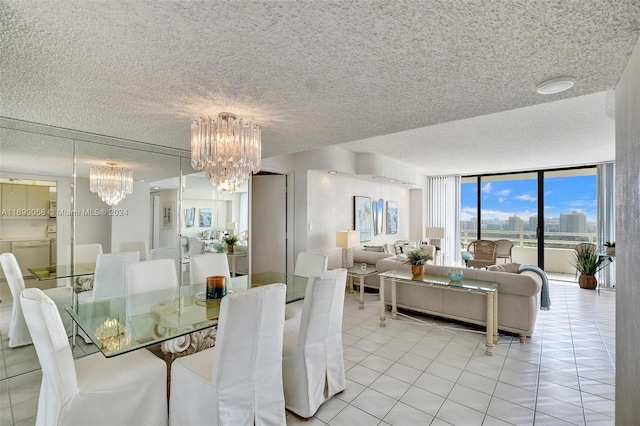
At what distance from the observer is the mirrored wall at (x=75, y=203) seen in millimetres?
2691

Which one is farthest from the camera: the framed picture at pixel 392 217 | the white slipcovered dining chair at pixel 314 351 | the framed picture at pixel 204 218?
the framed picture at pixel 392 217

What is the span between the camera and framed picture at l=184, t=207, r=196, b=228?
4102 millimetres

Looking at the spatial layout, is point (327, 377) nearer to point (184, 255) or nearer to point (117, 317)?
point (117, 317)

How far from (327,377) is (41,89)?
9.22ft

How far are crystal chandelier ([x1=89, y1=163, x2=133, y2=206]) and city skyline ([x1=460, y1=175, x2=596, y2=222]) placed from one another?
804cm

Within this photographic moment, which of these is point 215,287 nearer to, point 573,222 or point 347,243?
point 347,243

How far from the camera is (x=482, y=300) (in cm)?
348

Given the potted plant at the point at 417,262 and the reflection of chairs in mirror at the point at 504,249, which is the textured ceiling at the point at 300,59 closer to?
the potted plant at the point at 417,262

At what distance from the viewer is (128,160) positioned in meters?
3.41

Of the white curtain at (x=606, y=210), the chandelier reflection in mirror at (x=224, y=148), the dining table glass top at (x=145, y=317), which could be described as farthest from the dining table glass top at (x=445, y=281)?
the white curtain at (x=606, y=210)

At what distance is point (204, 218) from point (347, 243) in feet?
7.96

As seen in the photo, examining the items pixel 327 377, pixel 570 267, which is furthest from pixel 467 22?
pixel 570 267

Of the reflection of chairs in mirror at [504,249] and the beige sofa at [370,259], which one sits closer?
the beige sofa at [370,259]

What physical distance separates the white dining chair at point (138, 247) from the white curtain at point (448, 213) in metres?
7.33
